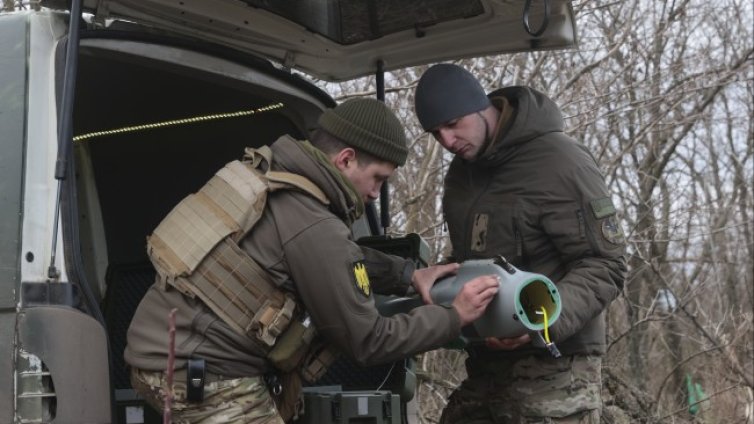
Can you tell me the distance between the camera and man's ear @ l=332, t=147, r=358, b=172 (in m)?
3.44

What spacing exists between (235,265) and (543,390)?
1357 millimetres

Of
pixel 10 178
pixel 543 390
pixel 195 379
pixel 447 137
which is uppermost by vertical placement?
pixel 447 137

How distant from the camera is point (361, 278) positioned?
3193 millimetres

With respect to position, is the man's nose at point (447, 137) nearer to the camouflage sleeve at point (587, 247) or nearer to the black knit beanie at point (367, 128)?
the camouflage sleeve at point (587, 247)

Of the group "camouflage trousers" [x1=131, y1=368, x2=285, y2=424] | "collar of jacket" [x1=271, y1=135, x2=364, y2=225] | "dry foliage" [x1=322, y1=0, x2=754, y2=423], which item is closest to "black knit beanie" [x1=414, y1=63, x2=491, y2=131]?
"collar of jacket" [x1=271, y1=135, x2=364, y2=225]

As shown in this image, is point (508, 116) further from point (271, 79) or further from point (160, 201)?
point (160, 201)

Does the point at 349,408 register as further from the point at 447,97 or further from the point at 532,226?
the point at 447,97

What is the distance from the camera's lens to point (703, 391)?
9023mm

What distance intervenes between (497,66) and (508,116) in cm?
417

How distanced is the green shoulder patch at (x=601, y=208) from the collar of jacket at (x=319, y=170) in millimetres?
951

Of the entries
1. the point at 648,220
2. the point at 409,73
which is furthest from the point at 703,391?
the point at 409,73

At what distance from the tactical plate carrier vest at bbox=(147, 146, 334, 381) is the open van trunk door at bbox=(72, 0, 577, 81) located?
81cm

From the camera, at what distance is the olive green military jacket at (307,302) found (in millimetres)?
3137

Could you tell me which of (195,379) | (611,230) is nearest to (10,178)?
(195,379)
